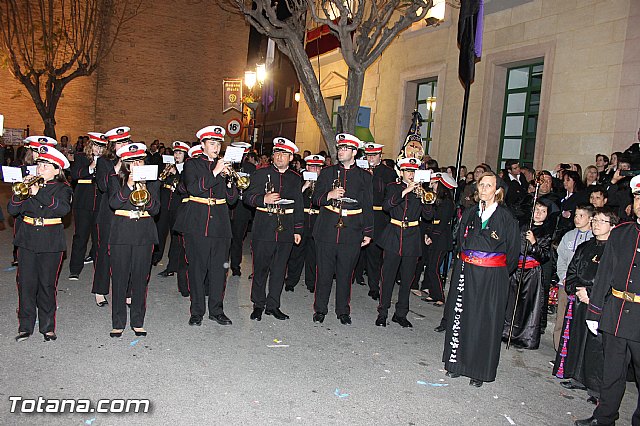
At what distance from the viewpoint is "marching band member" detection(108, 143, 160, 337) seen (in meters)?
6.14

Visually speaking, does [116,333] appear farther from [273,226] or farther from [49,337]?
[273,226]

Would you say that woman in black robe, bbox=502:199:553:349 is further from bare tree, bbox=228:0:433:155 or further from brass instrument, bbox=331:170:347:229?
bare tree, bbox=228:0:433:155

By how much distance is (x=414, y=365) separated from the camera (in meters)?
6.21

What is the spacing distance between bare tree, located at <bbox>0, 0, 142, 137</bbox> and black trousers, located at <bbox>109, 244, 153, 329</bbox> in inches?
819

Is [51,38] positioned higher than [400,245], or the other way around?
[51,38]

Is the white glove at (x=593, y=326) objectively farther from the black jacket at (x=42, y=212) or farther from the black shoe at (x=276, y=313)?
the black jacket at (x=42, y=212)

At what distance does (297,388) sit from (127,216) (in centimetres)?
263

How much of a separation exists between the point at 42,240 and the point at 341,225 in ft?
11.5

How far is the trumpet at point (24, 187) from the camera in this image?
5.64 meters

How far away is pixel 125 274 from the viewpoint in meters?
6.32

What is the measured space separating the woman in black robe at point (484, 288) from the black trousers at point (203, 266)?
9.50 feet

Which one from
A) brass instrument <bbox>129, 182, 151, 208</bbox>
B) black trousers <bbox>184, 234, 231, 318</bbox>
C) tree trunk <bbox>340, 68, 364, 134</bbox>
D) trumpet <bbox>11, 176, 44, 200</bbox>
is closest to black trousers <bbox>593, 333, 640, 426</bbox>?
black trousers <bbox>184, 234, 231, 318</bbox>

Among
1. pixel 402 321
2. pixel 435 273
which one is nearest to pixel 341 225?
pixel 402 321

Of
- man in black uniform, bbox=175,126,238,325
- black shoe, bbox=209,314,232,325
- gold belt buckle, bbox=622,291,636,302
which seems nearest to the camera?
gold belt buckle, bbox=622,291,636,302
